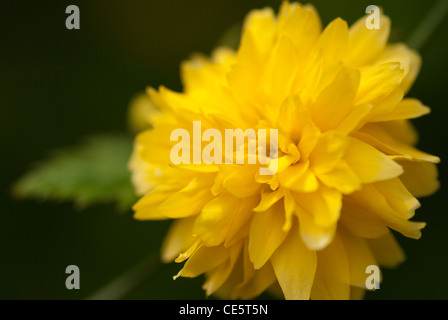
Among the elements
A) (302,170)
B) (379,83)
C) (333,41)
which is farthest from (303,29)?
(302,170)

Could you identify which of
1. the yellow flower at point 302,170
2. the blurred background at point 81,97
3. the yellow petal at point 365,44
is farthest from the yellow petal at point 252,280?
the blurred background at point 81,97

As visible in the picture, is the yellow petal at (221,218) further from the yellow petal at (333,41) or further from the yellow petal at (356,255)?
the yellow petal at (333,41)

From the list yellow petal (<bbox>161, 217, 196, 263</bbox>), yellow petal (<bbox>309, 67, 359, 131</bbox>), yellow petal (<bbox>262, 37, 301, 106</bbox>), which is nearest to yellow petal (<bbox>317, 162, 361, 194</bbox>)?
yellow petal (<bbox>309, 67, 359, 131</bbox>)

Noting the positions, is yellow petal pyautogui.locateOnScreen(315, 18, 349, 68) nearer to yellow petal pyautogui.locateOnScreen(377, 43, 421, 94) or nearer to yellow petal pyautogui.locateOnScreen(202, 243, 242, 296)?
yellow petal pyautogui.locateOnScreen(377, 43, 421, 94)

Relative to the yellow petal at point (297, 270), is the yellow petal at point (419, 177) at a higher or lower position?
higher

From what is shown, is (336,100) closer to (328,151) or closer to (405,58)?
Result: (328,151)
